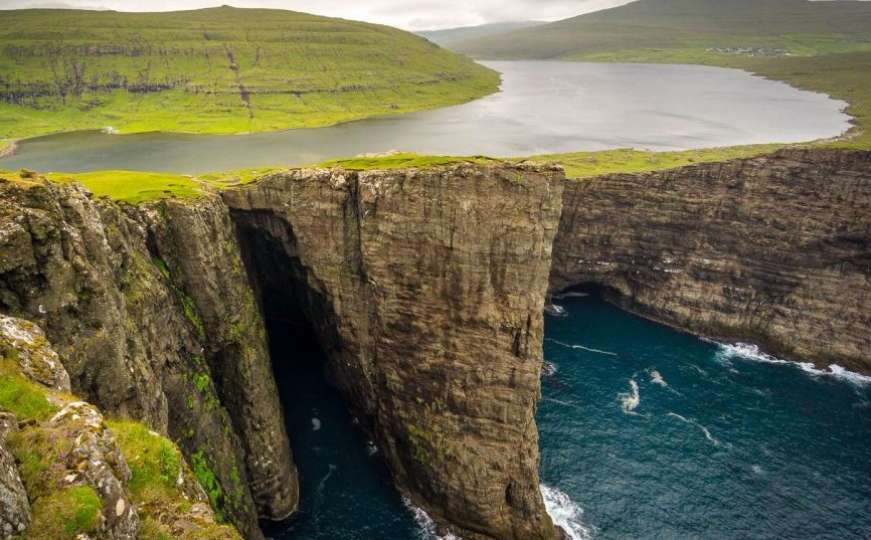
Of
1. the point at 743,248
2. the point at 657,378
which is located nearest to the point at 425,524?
the point at 657,378

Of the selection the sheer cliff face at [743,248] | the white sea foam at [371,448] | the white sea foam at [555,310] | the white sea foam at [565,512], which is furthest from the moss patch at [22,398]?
the sheer cliff face at [743,248]

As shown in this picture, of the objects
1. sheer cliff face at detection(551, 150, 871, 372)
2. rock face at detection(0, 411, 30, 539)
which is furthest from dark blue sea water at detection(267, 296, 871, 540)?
rock face at detection(0, 411, 30, 539)

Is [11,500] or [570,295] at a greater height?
[11,500]

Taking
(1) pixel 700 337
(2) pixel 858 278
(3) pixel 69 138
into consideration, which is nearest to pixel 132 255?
(1) pixel 700 337

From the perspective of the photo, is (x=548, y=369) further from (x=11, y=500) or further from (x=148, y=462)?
(x=11, y=500)

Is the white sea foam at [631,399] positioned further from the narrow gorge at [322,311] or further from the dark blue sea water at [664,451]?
the narrow gorge at [322,311]

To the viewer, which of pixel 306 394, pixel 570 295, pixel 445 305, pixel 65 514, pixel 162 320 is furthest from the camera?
pixel 570 295
